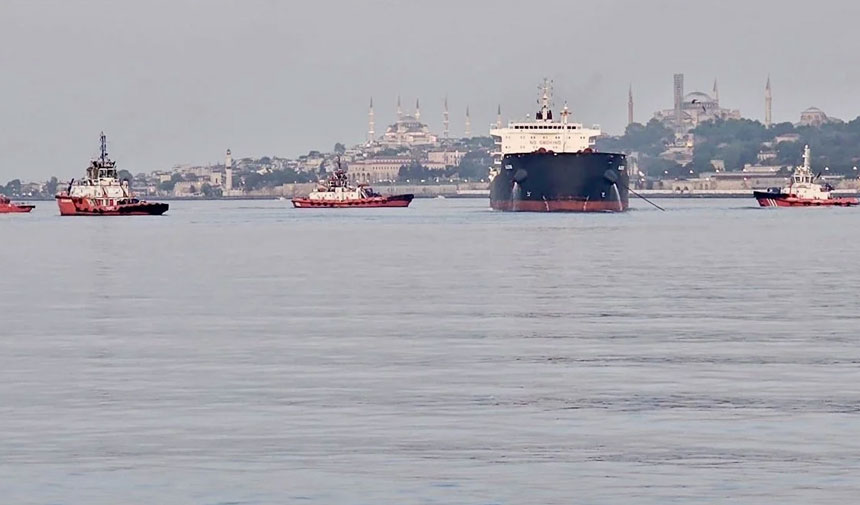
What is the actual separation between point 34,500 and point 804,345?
1646 cm

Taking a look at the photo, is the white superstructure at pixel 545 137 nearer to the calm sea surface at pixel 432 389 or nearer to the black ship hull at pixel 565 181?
the black ship hull at pixel 565 181

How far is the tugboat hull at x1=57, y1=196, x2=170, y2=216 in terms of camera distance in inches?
6526

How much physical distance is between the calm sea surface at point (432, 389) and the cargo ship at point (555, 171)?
91.2 metres

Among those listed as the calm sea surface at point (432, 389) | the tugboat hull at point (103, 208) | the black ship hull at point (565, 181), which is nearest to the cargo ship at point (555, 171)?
the black ship hull at point (565, 181)

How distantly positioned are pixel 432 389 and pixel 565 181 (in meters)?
124

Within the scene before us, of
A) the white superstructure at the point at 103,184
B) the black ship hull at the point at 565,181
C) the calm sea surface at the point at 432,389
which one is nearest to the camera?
the calm sea surface at the point at 432,389

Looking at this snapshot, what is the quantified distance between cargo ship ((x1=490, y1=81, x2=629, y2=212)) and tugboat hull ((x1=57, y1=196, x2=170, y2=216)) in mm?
29499

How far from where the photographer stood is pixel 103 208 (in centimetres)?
16575

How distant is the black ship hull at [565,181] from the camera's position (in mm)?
145250

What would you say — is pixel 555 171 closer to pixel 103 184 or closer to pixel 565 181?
pixel 565 181

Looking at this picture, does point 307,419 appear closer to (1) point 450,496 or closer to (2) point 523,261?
(1) point 450,496

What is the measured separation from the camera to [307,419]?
2269 centimetres

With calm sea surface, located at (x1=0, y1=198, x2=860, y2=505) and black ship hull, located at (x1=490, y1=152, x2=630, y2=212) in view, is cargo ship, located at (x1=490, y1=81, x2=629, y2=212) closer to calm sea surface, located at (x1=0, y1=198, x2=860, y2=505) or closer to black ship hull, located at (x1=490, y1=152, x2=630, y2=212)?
black ship hull, located at (x1=490, y1=152, x2=630, y2=212)

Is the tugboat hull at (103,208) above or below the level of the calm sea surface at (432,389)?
below
